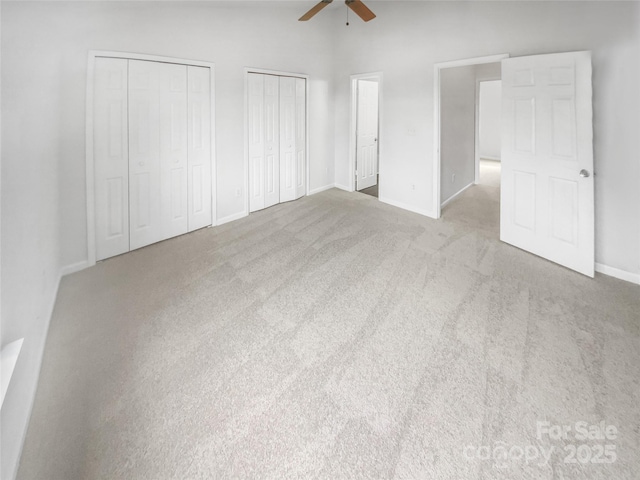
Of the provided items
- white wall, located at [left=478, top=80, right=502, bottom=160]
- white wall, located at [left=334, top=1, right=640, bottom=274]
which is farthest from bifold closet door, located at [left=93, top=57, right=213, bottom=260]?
white wall, located at [left=478, top=80, right=502, bottom=160]

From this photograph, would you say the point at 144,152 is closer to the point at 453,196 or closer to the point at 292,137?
the point at 292,137

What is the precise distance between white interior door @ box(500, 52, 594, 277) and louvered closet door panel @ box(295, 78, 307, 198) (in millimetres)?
2920

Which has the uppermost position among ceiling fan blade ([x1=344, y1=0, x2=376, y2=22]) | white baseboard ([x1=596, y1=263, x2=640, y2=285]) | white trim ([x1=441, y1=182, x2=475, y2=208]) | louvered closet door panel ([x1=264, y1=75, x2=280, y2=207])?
ceiling fan blade ([x1=344, y1=0, x2=376, y2=22])

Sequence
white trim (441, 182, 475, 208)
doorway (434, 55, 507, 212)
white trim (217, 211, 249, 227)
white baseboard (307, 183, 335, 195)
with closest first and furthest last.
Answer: white trim (217, 211, 249, 227) → doorway (434, 55, 507, 212) → white trim (441, 182, 475, 208) → white baseboard (307, 183, 335, 195)

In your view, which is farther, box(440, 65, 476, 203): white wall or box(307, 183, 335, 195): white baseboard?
box(307, 183, 335, 195): white baseboard

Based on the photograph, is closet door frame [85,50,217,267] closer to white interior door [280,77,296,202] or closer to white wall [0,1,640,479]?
white wall [0,1,640,479]

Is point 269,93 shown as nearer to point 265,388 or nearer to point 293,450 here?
point 265,388

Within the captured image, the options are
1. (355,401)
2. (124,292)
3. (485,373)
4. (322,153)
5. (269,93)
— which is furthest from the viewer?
(322,153)

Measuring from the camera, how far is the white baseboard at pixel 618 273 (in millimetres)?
2775

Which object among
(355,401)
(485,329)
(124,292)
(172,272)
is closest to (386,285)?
(485,329)

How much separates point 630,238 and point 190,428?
11.6 ft

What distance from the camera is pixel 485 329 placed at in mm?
2154


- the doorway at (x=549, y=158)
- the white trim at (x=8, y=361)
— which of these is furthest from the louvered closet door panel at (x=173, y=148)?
the doorway at (x=549, y=158)

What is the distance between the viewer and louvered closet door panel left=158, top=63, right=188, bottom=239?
3523 millimetres
